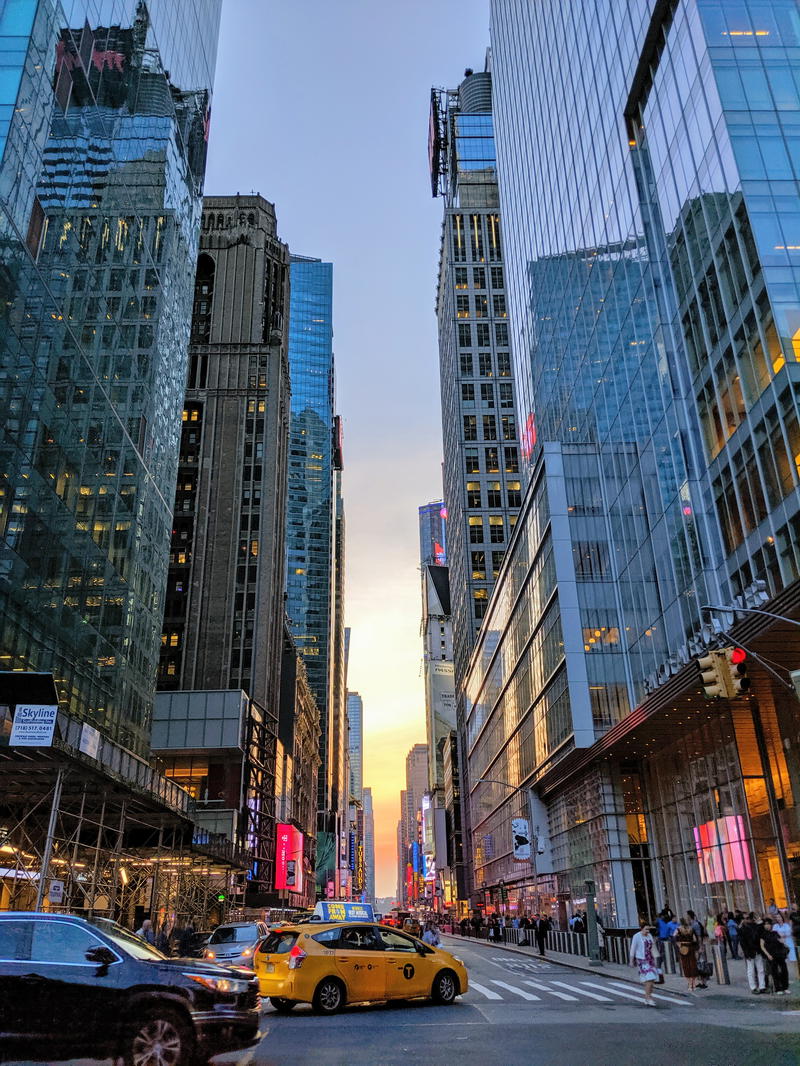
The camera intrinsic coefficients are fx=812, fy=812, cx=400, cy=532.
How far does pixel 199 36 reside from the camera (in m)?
61.4

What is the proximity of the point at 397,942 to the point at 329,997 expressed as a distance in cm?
183

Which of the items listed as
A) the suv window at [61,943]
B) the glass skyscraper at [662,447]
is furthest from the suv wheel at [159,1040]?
the glass skyscraper at [662,447]

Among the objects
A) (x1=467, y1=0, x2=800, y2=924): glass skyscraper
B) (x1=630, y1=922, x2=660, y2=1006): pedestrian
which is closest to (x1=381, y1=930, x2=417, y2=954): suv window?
(x1=630, y1=922, x2=660, y2=1006): pedestrian

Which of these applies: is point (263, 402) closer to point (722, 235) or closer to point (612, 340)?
point (612, 340)

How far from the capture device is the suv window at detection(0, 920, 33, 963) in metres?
8.94

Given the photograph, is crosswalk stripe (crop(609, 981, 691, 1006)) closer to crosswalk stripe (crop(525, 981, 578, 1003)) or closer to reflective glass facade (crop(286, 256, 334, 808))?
crosswalk stripe (crop(525, 981, 578, 1003))

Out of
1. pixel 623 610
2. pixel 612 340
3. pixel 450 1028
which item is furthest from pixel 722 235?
pixel 450 1028

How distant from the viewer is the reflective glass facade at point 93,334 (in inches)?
1293

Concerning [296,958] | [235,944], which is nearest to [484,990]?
[235,944]

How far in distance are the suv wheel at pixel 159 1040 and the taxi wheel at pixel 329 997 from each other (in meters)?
7.16

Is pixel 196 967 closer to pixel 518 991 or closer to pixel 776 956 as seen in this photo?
pixel 518 991

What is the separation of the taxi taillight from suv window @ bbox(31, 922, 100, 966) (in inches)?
283

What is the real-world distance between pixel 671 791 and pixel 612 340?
2123cm

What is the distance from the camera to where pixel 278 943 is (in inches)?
635
